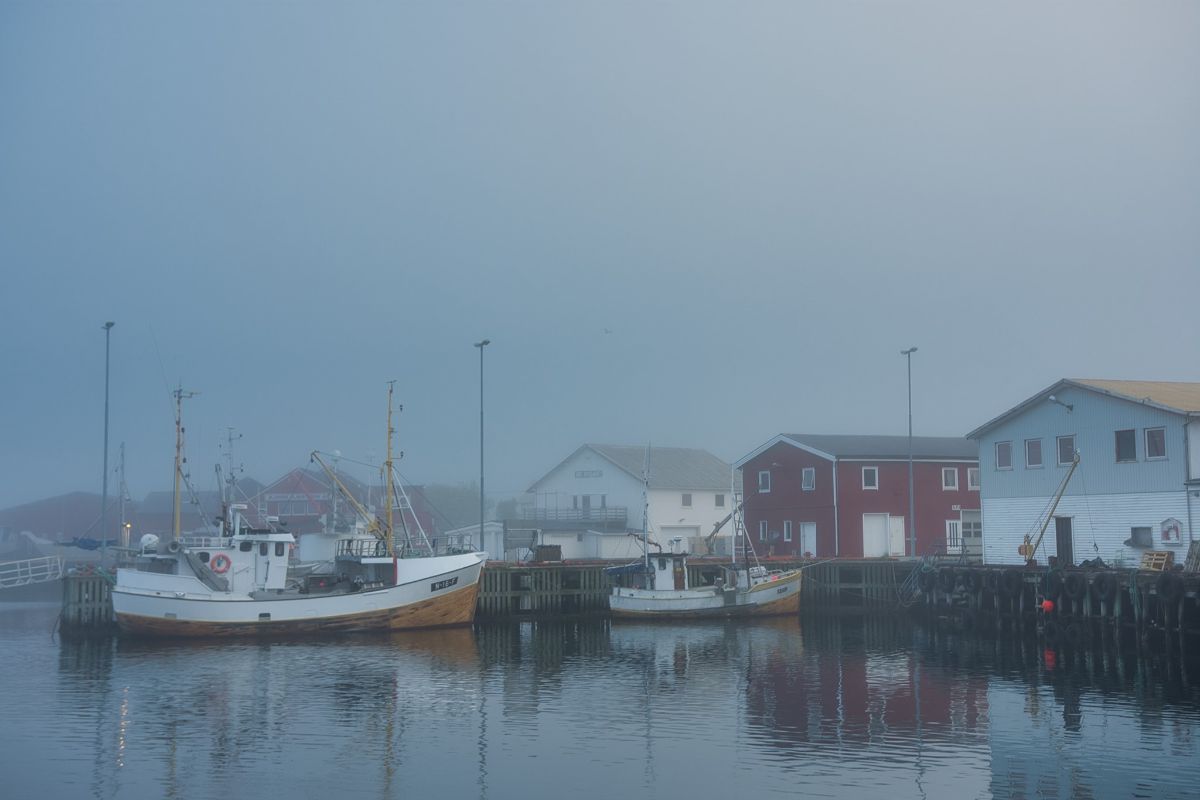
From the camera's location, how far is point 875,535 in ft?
178

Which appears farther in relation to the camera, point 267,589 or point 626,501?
point 626,501

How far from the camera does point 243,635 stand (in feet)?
123

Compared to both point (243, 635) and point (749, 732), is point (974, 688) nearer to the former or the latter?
point (749, 732)

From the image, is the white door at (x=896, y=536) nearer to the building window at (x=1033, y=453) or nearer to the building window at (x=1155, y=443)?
the building window at (x=1033, y=453)

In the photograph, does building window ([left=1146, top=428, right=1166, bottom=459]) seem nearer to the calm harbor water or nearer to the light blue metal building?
the light blue metal building

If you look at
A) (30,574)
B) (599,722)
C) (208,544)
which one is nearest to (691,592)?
(208,544)

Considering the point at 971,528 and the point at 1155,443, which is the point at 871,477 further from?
the point at 1155,443

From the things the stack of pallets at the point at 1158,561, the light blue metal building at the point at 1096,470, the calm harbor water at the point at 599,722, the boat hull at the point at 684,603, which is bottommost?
the calm harbor water at the point at 599,722

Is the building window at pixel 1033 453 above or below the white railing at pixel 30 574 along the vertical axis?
above

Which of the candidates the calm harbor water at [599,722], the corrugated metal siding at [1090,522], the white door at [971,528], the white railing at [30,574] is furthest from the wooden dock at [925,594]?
the white door at [971,528]

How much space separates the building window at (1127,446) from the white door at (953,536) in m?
17.6

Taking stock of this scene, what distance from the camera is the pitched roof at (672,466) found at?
2662 inches

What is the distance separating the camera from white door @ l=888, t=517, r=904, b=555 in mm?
54531

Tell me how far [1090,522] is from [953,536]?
16630mm
